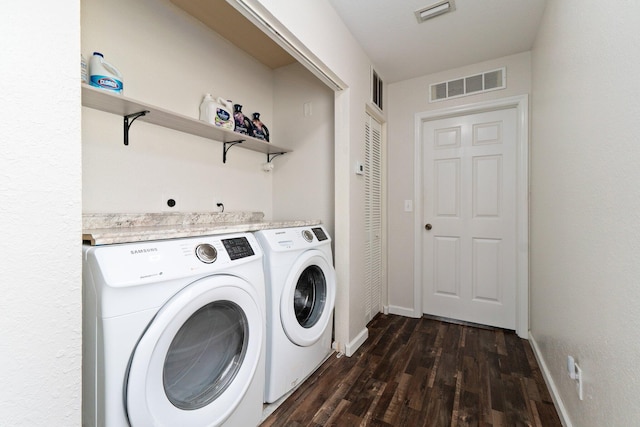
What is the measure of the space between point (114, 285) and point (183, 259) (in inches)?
8.8

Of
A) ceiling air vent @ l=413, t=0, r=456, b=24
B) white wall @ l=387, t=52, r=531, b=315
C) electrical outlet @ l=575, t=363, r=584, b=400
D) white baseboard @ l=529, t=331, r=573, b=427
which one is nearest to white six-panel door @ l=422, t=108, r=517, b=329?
white wall @ l=387, t=52, r=531, b=315

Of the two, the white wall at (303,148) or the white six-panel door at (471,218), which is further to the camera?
the white six-panel door at (471,218)

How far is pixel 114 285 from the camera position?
79 cm

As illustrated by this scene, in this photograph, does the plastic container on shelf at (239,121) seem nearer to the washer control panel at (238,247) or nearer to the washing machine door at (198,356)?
the washer control panel at (238,247)

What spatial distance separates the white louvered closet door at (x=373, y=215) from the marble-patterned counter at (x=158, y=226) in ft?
2.46

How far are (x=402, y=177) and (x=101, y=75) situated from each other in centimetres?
237

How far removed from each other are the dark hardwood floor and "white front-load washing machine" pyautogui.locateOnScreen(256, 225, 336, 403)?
5.8 inches

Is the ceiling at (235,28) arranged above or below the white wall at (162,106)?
above

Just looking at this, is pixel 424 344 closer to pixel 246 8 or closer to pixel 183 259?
pixel 183 259

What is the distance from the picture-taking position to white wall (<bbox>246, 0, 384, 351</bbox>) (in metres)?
1.82

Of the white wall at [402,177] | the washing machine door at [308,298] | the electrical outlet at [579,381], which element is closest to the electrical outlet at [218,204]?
the washing machine door at [308,298]

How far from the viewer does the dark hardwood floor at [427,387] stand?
138 centimetres

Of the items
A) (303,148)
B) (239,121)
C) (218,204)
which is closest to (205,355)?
(218,204)

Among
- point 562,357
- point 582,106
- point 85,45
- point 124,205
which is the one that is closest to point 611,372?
point 562,357
